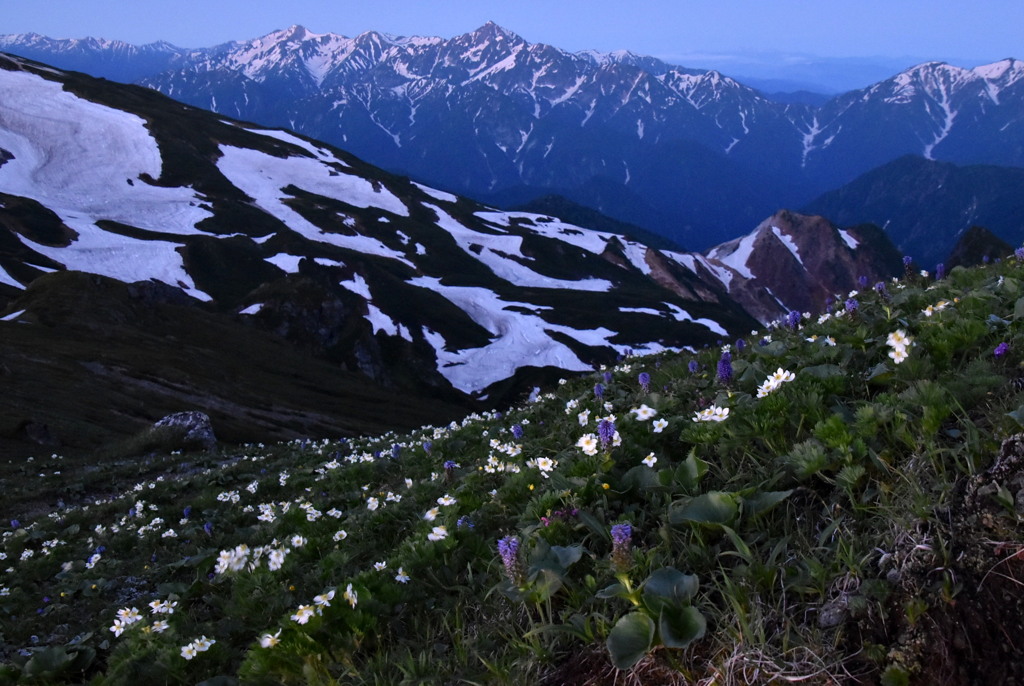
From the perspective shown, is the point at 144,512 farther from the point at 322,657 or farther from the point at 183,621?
the point at 322,657

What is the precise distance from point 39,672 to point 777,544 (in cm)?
564

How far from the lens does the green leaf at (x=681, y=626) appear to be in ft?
10.0

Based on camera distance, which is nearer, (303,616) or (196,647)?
(303,616)

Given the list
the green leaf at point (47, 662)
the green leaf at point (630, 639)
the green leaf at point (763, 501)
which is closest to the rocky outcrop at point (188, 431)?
the green leaf at point (47, 662)

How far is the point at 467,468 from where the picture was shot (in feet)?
24.9

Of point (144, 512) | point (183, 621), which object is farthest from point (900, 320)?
point (144, 512)

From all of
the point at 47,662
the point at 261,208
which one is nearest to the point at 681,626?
the point at 47,662

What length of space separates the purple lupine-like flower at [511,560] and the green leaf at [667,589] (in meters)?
0.85

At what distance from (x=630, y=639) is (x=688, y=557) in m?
0.84

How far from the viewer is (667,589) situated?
3408 mm

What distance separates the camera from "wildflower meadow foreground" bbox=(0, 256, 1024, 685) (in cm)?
300

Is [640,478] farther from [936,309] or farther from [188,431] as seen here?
[188,431]

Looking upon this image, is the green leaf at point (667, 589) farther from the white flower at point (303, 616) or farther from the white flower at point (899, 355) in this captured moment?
the white flower at point (899, 355)

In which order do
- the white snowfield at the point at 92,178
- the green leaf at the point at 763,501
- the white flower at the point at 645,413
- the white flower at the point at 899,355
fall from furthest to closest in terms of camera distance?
the white snowfield at the point at 92,178
the white flower at the point at 645,413
the white flower at the point at 899,355
the green leaf at the point at 763,501
